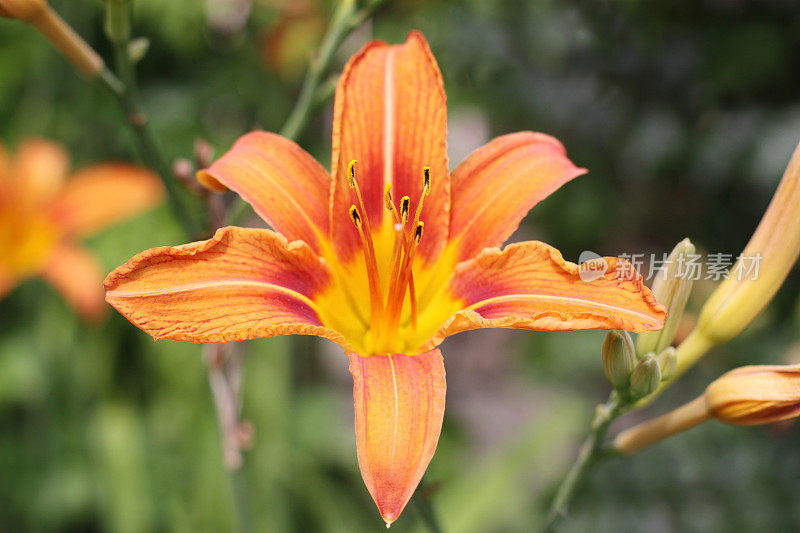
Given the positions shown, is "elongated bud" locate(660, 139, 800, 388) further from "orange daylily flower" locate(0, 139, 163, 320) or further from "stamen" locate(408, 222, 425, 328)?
"orange daylily flower" locate(0, 139, 163, 320)

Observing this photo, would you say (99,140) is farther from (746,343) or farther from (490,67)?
(746,343)

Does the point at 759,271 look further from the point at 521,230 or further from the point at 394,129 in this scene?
the point at 521,230

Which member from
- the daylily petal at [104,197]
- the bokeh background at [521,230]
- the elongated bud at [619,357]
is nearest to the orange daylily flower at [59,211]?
the daylily petal at [104,197]

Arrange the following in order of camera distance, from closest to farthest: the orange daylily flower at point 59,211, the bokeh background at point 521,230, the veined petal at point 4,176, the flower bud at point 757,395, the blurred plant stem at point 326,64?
the flower bud at point 757,395 → the blurred plant stem at point 326,64 → the bokeh background at point 521,230 → the orange daylily flower at point 59,211 → the veined petal at point 4,176

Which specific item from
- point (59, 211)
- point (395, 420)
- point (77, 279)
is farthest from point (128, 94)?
point (59, 211)

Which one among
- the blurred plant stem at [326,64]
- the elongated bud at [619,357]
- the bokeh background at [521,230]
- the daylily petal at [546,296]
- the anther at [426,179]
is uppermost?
the blurred plant stem at [326,64]

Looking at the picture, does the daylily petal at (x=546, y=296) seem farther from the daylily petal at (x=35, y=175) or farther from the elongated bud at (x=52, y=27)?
the daylily petal at (x=35, y=175)

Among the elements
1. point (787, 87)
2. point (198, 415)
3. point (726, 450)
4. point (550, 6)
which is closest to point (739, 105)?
point (787, 87)
